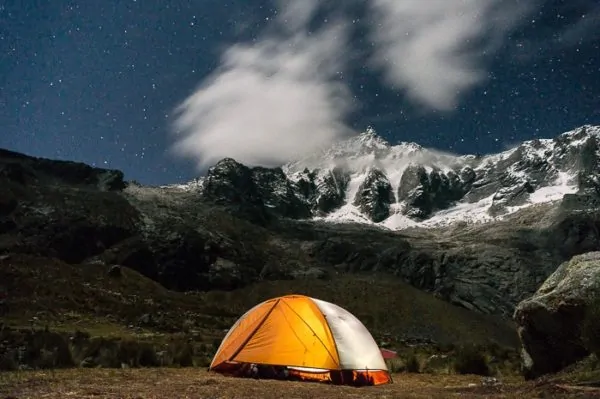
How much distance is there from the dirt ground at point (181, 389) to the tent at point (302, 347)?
1.13 metres

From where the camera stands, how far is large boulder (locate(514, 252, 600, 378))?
15102 millimetres

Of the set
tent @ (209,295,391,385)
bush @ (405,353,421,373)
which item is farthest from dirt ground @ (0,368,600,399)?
bush @ (405,353,421,373)

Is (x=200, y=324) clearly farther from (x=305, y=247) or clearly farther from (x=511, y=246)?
(x=511, y=246)

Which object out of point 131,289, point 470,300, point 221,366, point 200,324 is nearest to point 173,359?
point 221,366

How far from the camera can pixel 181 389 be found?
1228 cm

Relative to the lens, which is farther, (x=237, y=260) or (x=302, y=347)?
(x=237, y=260)

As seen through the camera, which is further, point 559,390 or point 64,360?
point 64,360

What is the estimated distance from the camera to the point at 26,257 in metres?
54.8

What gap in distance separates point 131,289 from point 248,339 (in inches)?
2081

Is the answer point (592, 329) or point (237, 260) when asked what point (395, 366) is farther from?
point (237, 260)

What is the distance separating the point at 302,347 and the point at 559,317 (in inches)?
328

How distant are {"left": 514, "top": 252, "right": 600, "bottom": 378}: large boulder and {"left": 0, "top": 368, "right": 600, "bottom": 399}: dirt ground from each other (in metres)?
2.61

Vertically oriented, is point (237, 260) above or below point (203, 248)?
below

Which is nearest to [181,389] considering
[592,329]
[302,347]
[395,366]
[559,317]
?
[302,347]
